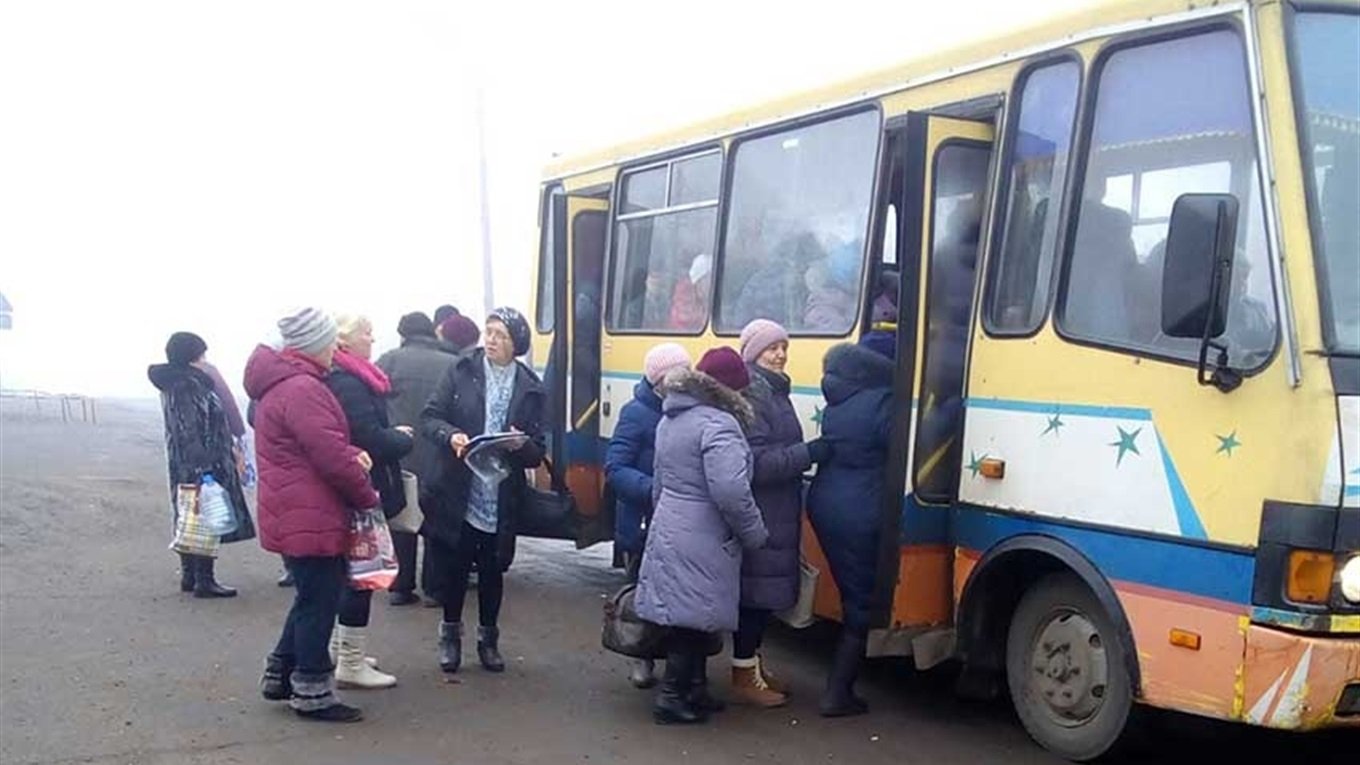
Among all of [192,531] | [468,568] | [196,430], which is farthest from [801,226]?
[192,531]

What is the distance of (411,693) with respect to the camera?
664cm

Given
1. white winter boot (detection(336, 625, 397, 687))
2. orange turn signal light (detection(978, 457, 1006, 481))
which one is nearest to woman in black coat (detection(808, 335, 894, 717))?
orange turn signal light (detection(978, 457, 1006, 481))

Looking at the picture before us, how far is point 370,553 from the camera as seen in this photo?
6098 millimetres

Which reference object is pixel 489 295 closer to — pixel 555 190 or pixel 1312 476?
pixel 555 190

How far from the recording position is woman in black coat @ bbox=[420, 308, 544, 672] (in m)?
6.69

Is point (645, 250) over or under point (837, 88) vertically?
under

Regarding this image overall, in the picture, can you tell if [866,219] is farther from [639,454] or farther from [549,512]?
[549,512]

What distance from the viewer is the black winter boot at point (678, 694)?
6.21 meters

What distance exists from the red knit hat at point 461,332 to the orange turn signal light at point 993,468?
396 centimetres

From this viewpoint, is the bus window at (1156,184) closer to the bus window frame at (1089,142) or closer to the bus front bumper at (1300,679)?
the bus window frame at (1089,142)

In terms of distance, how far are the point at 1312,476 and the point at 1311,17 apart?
166 cm

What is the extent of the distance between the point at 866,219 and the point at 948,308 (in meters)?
0.84

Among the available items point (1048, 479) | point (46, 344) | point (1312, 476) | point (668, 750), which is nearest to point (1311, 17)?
point (1312, 476)

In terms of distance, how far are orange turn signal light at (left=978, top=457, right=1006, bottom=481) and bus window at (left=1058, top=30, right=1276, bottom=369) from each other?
667 mm
